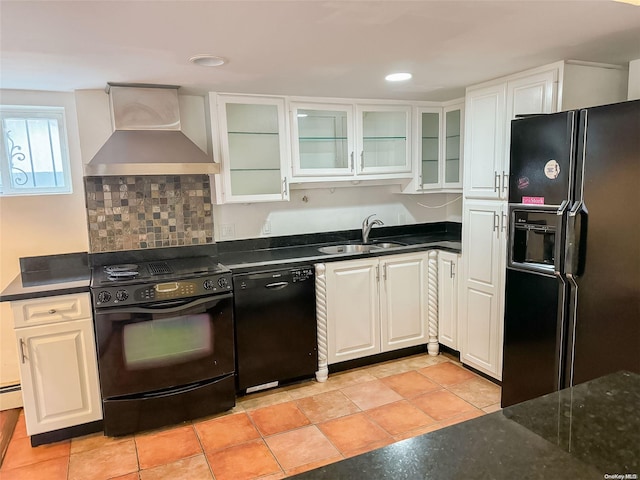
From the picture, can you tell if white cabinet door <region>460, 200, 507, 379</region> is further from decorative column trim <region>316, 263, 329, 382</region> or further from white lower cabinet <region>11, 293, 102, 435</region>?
white lower cabinet <region>11, 293, 102, 435</region>

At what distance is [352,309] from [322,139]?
136 centimetres

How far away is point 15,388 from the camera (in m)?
3.05

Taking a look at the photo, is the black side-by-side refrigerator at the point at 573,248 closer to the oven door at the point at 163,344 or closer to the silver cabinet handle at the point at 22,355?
the oven door at the point at 163,344

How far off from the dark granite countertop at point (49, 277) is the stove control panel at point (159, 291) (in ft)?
0.44

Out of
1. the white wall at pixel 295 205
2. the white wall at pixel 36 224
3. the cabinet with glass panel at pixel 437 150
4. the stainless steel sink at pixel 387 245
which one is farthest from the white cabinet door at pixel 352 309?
the white wall at pixel 36 224

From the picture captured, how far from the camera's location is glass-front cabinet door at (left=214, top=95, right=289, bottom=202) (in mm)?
3232

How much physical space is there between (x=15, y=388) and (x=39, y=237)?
1046 millimetres

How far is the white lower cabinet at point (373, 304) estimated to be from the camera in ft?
10.9

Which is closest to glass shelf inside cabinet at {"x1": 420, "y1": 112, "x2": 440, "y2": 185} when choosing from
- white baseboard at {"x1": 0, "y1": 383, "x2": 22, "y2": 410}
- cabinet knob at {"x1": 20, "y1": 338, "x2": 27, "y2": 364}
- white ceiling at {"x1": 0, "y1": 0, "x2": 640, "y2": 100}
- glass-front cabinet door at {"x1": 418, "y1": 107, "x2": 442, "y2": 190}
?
glass-front cabinet door at {"x1": 418, "y1": 107, "x2": 442, "y2": 190}

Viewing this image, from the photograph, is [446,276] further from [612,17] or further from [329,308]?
[612,17]

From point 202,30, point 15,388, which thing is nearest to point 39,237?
point 15,388

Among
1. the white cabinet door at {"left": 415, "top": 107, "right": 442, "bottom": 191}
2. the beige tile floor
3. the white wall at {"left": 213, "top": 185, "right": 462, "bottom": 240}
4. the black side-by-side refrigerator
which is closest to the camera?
the black side-by-side refrigerator

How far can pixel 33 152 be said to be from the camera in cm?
307

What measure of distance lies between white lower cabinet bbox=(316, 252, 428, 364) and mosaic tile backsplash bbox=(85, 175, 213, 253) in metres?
1.02
